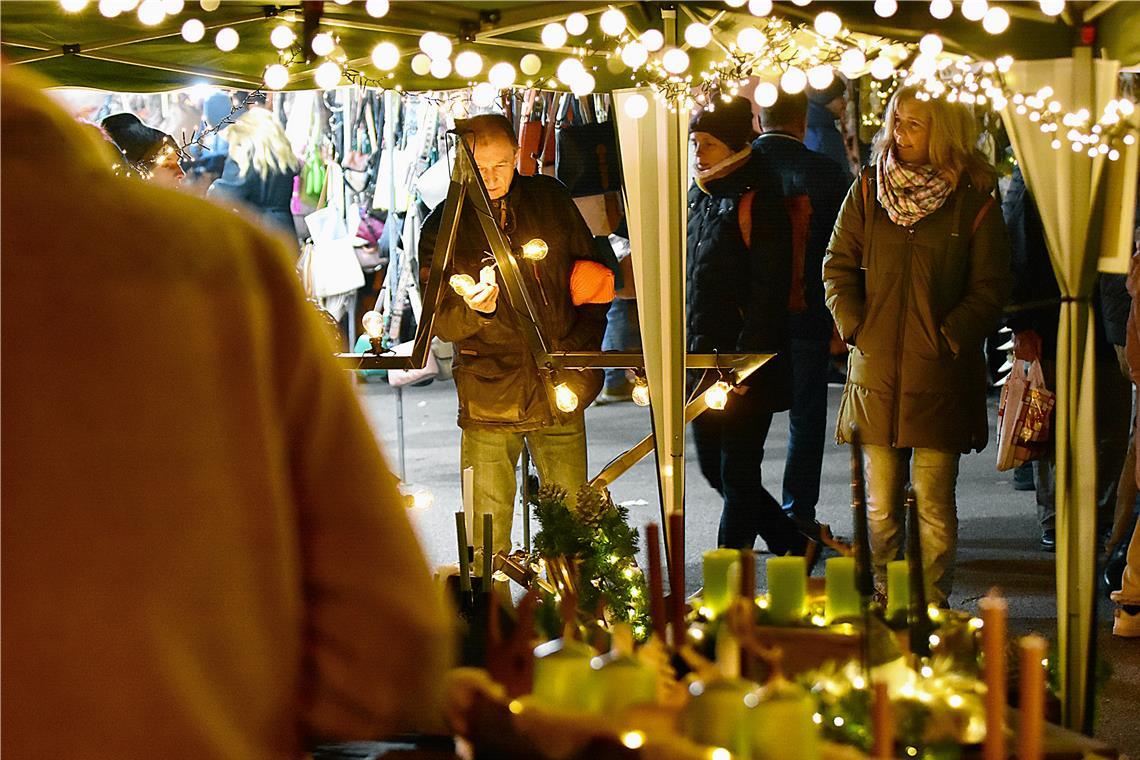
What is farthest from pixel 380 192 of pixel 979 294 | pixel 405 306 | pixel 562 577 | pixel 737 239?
pixel 562 577

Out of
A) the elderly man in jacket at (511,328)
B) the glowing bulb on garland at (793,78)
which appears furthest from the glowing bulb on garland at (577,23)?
the elderly man in jacket at (511,328)

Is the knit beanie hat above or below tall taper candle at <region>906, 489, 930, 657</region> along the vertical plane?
above

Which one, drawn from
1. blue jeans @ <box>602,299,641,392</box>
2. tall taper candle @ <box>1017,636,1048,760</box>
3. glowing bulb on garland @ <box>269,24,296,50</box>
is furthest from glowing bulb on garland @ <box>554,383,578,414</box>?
blue jeans @ <box>602,299,641,392</box>

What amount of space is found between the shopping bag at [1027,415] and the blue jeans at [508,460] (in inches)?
64.7

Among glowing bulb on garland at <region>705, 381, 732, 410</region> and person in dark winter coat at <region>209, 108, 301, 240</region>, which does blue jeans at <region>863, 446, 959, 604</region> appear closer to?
glowing bulb on garland at <region>705, 381, 732, 410</region>

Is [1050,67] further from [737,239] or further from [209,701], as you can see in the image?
[209,701]

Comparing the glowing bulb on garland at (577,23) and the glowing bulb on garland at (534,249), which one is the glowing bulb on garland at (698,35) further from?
the glowing bulb on garland at (534,249)

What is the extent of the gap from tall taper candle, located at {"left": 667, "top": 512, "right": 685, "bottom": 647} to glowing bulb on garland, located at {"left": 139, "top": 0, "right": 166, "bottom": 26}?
2393 millimetres

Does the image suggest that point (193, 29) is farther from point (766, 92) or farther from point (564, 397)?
point (766, 92)

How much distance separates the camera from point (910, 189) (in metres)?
4.21

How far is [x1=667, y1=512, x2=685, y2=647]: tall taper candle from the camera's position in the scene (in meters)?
2.13

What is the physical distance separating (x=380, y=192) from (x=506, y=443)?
387 cm

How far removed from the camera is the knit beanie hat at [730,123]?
16.4 ft

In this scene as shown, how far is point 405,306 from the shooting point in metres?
8.66
